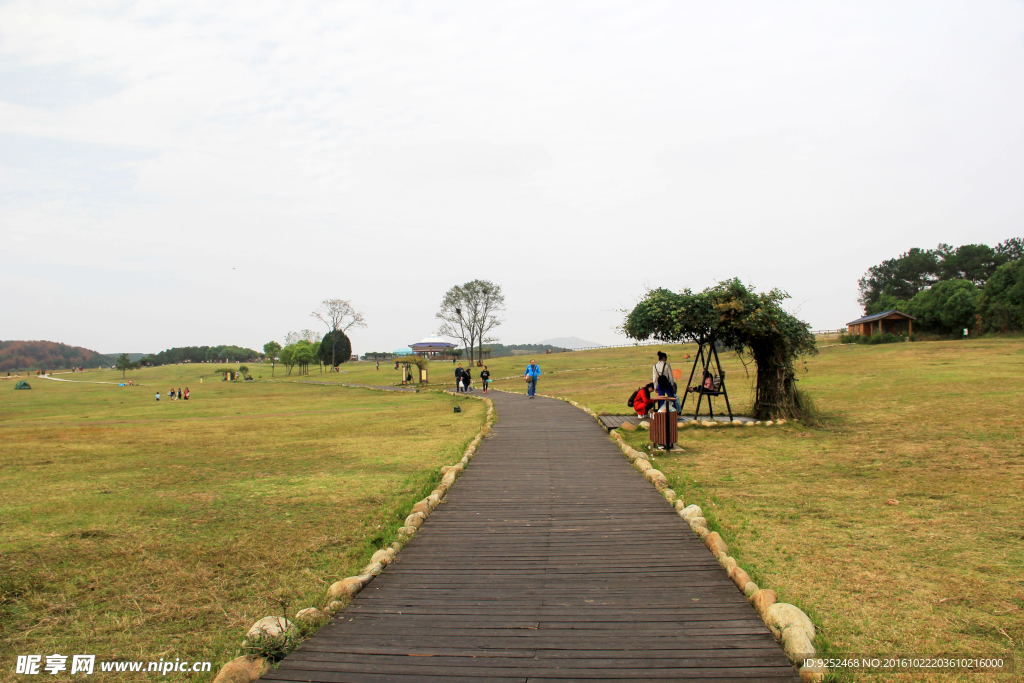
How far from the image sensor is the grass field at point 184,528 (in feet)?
16.4

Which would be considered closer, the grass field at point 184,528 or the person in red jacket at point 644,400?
the grass field at point 184,528

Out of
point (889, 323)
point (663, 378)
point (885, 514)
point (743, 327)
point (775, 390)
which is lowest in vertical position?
point (885, 514)

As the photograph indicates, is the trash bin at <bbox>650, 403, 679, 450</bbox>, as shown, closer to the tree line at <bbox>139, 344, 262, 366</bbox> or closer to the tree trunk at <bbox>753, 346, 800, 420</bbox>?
the tree trunk at <bbox>753, 346, 800, 420</bbox>

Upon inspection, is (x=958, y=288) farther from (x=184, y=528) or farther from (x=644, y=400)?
(x=184, y=528)

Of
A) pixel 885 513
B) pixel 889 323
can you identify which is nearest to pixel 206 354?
pixel 889 323

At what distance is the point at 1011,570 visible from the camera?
541 centimetres

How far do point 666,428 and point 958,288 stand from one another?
193 feet

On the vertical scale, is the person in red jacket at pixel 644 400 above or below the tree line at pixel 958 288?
below

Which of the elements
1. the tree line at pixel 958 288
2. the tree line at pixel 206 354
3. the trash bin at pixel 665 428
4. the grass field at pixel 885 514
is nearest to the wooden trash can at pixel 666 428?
the trash bin at pixel 665 428

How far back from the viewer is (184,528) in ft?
25.0

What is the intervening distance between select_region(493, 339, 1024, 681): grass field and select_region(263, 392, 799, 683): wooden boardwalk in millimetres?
702

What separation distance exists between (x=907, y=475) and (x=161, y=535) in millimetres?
10879

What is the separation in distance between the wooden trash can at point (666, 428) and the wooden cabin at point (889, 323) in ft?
173

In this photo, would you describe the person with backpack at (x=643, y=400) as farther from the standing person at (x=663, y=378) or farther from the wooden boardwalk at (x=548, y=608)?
the wooden boardwalk at (x=548, y=608)
